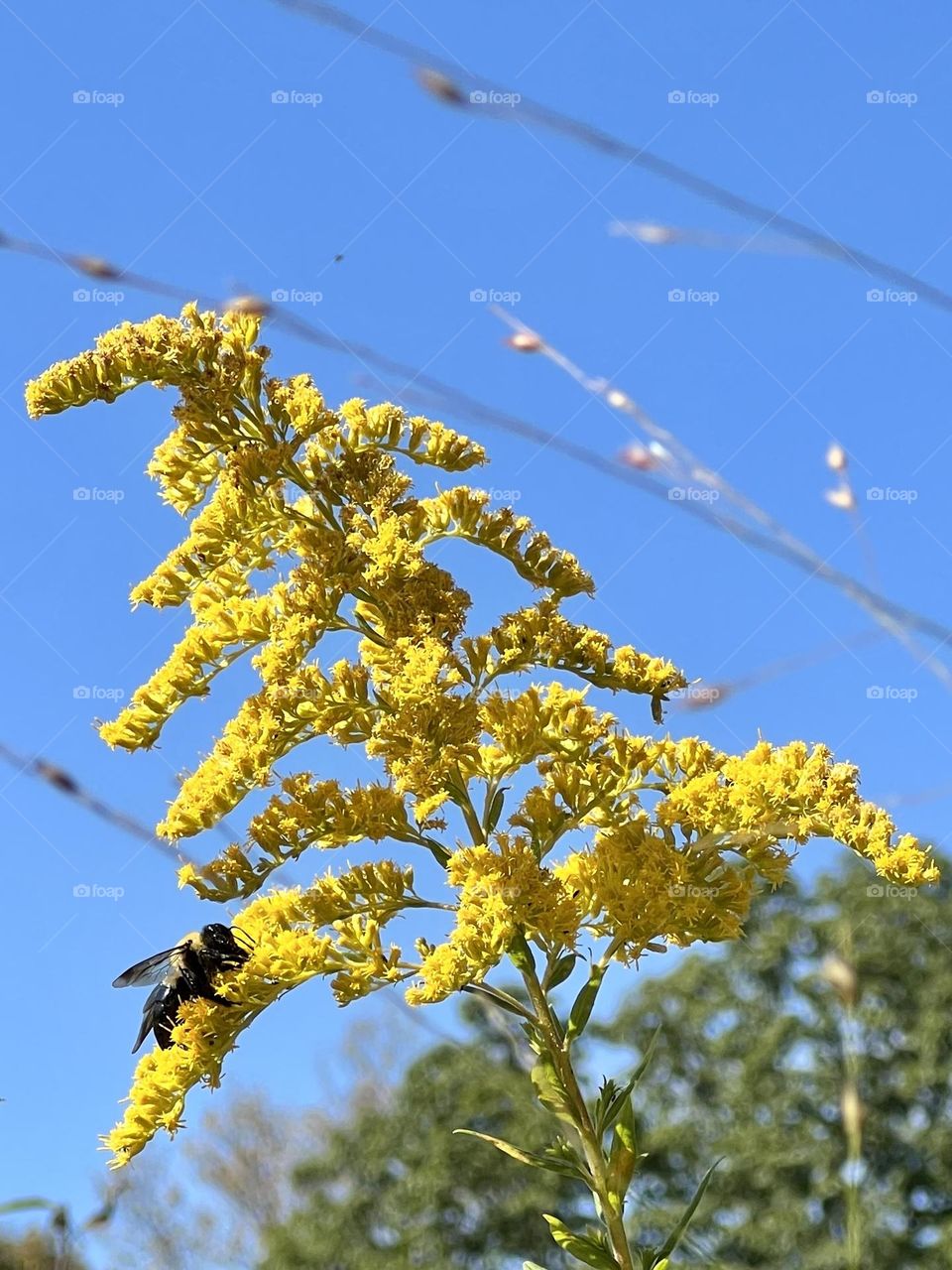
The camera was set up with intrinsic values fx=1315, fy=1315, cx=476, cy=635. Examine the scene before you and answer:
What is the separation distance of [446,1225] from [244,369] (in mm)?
26228

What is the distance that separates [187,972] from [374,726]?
1121 mm

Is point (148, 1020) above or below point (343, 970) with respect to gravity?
below

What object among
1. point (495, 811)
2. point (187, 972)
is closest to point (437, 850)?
point (495, 811)

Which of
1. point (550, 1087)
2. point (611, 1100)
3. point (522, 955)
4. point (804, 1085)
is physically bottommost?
point (550, 1087)

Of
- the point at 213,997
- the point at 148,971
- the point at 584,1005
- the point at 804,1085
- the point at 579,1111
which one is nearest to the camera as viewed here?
the point at 579,1111

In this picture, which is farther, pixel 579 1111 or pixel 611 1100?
pixel 611 1100

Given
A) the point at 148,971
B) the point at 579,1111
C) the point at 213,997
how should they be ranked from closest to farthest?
1. the point at 579,1111
2. the point at 213,997
3. the point at 148,971

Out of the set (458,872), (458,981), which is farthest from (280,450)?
(458,981)

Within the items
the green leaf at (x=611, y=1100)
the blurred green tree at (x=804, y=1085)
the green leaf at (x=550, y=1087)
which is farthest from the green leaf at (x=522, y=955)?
the blurred green tree at (x=804, y=1085)

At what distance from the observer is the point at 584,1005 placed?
441 centimetres

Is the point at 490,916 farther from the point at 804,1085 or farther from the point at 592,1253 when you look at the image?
the point at 804,1085

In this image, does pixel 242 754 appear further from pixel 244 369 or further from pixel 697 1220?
pixel 697 1220

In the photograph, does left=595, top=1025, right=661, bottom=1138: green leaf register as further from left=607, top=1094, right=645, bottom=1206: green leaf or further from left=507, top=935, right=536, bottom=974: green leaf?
left=507, top=935, right=536, bottom=974: green leaf

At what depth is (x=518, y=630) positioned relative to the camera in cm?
492
